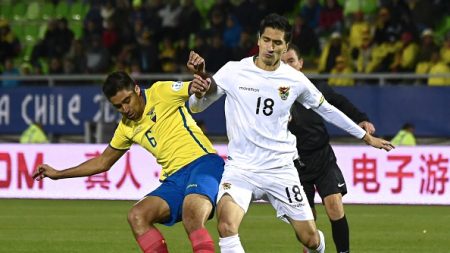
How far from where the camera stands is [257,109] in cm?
945

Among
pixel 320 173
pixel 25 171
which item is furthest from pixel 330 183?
pixel 25 171

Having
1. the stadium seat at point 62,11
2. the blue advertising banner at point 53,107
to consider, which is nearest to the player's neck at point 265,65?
the blue advertising banner at point 53,107

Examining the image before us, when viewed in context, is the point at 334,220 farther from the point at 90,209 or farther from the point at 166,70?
the point at 166,70

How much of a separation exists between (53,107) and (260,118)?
15691 mm

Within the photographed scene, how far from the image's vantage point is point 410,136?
71.1 feet

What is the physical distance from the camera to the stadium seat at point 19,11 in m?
28.4

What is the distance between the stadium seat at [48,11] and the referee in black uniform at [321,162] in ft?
55.4

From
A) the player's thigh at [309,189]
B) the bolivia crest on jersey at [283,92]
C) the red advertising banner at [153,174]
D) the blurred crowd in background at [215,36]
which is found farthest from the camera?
the blurred crowd in background at [215,36]

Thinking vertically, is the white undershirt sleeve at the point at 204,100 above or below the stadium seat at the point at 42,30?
above

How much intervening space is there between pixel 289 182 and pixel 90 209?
9.64 meters

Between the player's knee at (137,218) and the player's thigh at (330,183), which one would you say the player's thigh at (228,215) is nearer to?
the player's knee at (137,218)

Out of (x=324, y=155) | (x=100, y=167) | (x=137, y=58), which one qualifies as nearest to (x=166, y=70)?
(x=137, y=58)

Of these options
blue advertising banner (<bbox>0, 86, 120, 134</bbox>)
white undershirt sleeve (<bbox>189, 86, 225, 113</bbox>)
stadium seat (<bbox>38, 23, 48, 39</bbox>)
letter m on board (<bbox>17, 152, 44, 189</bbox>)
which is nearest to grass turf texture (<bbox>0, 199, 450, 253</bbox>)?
letter m on board (<bbox>17, 152, 44, 189</bbox>)

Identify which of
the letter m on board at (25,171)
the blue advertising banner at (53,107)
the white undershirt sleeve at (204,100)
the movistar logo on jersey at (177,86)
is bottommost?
the letter m on board at (25,171)
